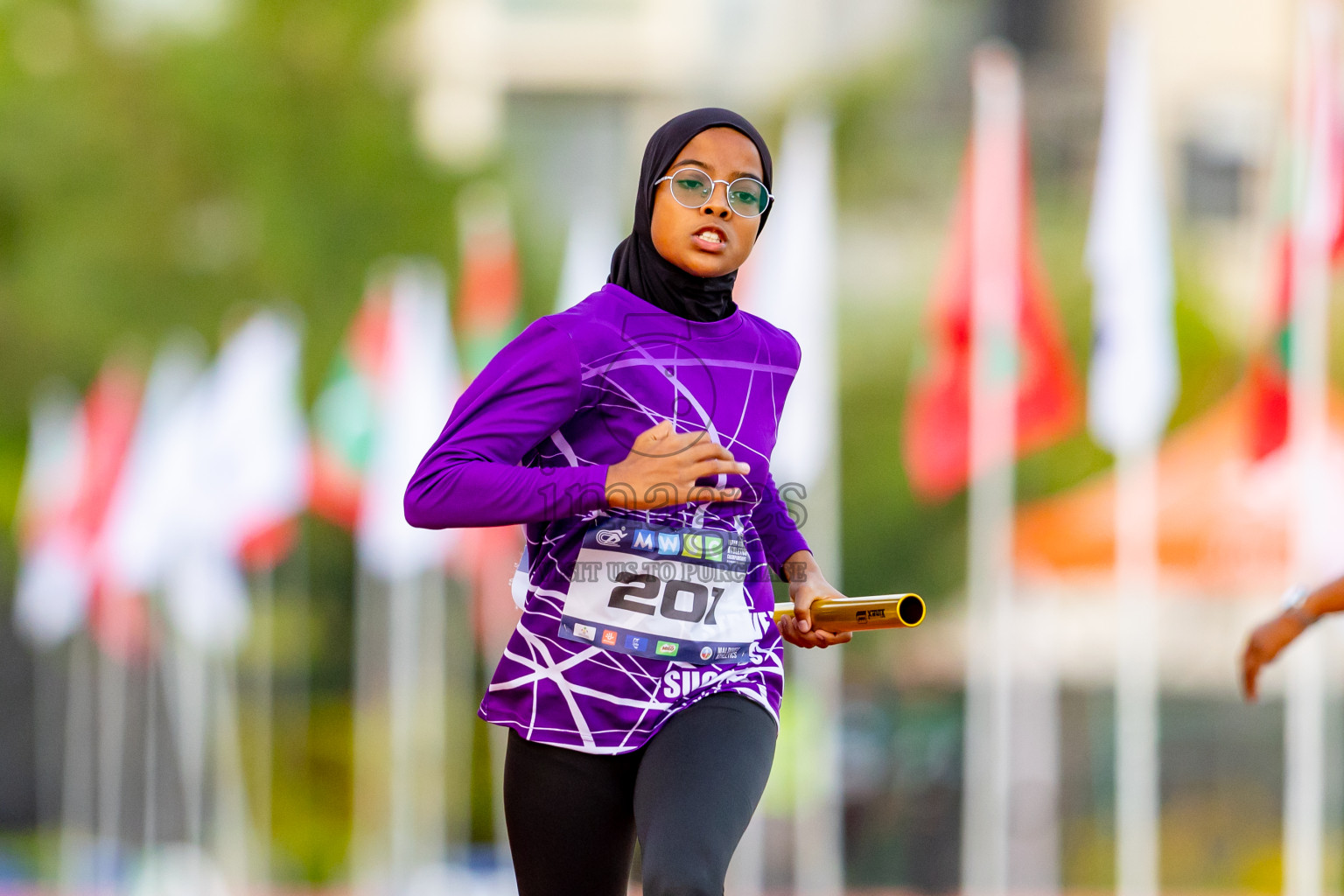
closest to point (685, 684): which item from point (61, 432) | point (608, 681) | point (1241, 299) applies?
point (608, 681)

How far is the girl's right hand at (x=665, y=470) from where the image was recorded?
294cm

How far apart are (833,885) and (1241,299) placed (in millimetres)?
13762

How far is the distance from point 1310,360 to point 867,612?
338 inches

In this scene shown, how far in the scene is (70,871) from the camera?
19.9 metres

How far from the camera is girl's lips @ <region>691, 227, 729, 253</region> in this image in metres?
3.19

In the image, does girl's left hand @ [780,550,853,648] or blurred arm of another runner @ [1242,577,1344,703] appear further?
blurred arm of another runner @ [1242,577,1344,703]

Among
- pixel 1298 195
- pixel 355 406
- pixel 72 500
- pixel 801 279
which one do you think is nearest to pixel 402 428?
pixel 355 406

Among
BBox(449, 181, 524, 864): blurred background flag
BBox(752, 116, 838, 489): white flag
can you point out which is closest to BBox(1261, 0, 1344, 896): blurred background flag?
BBox(752, 116, 838, 489): white flag

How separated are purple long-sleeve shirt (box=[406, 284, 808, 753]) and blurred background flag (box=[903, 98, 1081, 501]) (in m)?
9.39

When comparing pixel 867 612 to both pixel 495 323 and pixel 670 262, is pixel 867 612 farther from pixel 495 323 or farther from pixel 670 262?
pixel 495 323

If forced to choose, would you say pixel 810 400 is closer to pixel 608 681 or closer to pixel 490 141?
pixel 608 681

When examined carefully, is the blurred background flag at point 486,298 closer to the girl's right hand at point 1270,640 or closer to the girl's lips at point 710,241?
the girl's right hand at point 1270,640

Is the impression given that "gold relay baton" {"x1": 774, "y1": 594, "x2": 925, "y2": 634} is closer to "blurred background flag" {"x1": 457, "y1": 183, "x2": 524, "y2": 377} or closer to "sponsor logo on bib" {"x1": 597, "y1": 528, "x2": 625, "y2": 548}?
"sponsor logo on bib" {"x1": 597, "y1": 528, "x2": 625, "y2": 548}

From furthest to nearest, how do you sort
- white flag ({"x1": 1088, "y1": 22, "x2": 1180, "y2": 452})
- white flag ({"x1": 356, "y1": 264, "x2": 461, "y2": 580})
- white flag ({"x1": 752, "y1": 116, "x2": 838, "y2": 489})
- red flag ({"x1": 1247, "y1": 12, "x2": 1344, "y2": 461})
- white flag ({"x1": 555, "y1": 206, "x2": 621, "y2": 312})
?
white flag ({"x1": 356, "y1": 264, "x2": 461, "y2": 580}) → white flag ({"x1": 555, "y1": 206, "x2": 621, "y2": 312}) → white flag ({"x1": 752, "y1": 116, "x2": 838, "y2": 489}) → white flag ({"x1": 1088, "y1": 22, "x2": 1180, "y2": 452}) → red flag ({"x1": 1247, "y1": 12, "x2": 1344, "y2": 461})
